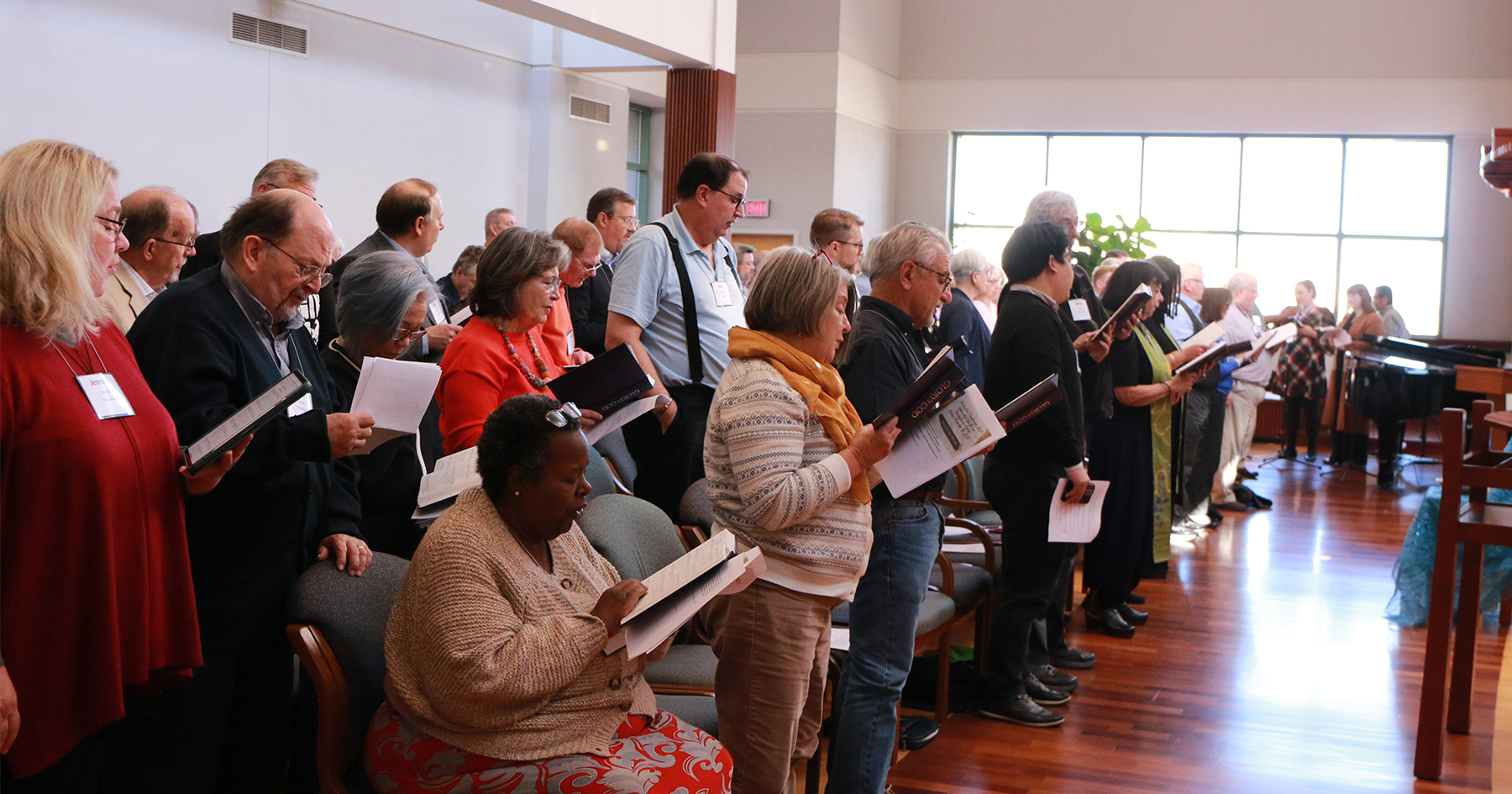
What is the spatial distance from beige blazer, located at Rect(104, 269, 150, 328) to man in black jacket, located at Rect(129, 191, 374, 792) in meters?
1.11

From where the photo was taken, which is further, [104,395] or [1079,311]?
[1079,311]

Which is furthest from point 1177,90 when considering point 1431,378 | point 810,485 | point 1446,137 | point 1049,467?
point 810,485

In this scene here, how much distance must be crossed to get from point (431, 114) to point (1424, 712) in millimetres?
6362

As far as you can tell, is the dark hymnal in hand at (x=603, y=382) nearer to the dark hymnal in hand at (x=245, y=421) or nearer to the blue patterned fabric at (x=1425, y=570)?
the dark hymnal in hand at (x=245, y=421)

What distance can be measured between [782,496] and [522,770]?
66 centimetres

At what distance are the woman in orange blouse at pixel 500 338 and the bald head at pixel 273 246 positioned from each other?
0.63 m

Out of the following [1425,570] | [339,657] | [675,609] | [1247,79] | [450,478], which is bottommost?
[1425,570]

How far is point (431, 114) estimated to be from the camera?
759 centimetres

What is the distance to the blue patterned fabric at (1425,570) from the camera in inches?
197

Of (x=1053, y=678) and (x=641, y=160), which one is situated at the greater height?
(x=641, y=160)

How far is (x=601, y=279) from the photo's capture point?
16.3 feet

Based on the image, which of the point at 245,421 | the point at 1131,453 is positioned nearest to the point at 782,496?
the point at 245,421

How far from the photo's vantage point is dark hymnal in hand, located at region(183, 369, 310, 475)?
1.71 m

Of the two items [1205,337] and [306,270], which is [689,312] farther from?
[1205,337]
